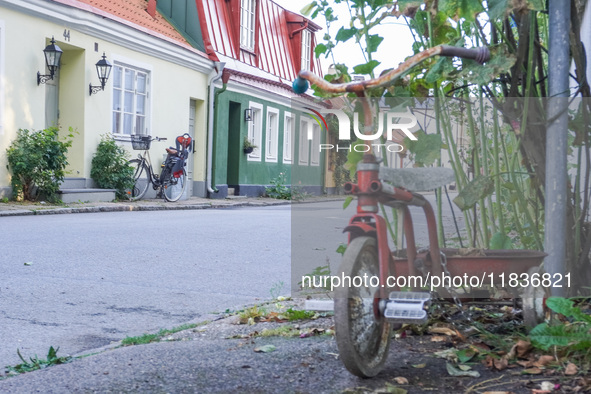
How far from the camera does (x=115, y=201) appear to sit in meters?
15.1

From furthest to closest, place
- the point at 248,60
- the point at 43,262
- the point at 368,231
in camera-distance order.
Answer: the point at 248,60, the point at 43,262, the point at 368,231

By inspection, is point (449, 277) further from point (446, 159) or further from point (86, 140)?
point (86, 140)

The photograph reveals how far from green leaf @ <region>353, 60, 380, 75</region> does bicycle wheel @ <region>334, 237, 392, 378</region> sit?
47.5 inches

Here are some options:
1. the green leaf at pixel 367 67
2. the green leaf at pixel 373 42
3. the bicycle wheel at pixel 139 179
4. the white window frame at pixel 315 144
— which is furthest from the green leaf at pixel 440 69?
the bicycle wheel at pixel 139 179

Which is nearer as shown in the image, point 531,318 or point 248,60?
point 531,318

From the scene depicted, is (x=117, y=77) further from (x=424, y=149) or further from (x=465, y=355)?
(x=465, y=355)

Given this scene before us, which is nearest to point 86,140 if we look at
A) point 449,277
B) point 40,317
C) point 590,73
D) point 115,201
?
point 115,201

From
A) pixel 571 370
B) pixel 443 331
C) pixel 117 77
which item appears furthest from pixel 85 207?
pixel 571 370

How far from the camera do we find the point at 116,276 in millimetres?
6203

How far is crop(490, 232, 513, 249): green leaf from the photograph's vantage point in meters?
Result: 3.55

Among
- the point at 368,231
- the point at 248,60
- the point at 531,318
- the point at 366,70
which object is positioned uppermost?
the point at 248,60

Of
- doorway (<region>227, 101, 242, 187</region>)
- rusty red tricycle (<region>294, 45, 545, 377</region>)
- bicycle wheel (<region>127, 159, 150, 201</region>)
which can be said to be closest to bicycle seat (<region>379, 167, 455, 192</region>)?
rusty red tricycle (<region>294, 45, 545, 377</region>)

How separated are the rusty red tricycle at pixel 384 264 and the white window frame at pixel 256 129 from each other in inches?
772

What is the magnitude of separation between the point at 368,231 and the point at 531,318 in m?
0.79
